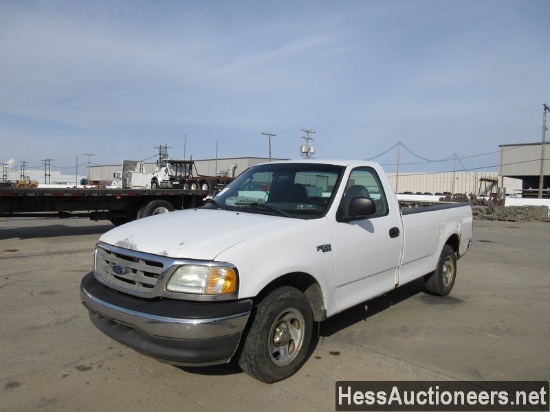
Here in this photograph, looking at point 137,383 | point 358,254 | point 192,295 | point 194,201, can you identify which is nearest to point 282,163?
point 358,254

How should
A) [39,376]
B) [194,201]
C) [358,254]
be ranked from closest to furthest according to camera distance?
1. [39,376]
2. [358,254]
3. [194,201]

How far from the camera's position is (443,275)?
233 inches

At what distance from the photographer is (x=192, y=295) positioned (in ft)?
9.49

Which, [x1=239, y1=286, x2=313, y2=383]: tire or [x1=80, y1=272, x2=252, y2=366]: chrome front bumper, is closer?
[x1=80, y1=272, x2=252, y2=366]: chrome front bumper

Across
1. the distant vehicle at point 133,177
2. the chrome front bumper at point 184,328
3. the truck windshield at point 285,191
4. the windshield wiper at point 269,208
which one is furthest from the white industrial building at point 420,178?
the chrome front bumper at point 184,328

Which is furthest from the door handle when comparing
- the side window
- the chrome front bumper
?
the chrome front bumper

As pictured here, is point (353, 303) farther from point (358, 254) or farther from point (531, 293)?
point (531, 293)

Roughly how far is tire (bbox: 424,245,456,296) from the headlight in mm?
3750

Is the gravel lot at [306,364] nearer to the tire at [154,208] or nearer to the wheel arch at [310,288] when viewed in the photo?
the wheel arch at [310,288]

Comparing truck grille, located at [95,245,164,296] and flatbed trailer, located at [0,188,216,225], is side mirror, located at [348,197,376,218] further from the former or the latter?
flatbed trailer, located at [0,188,216,225]

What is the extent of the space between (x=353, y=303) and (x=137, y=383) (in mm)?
1992

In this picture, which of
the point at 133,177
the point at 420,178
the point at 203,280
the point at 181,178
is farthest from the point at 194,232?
the point at 420,178

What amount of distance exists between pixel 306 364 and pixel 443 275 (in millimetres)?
3063

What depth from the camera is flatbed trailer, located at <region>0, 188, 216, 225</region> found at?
973cm
